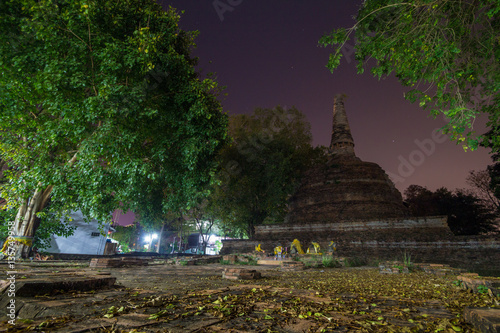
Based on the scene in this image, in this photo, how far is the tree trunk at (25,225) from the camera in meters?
8.48

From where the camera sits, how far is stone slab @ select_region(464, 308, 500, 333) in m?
1.68

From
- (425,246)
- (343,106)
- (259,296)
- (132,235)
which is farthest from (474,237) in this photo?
(132,235)

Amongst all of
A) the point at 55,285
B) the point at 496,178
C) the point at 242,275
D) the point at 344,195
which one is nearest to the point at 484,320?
the point at 55,285

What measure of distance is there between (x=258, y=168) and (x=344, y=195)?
8930 mm

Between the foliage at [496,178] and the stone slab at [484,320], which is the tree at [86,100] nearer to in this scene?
the stone slab at [484,320]

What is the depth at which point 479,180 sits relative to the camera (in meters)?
27.4

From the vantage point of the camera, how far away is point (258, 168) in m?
24.4

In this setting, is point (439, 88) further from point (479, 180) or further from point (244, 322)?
point (479, 180)

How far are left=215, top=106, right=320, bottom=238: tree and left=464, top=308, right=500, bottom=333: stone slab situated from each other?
67.3 ft

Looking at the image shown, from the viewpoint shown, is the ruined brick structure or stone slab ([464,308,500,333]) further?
the ruined brick structure

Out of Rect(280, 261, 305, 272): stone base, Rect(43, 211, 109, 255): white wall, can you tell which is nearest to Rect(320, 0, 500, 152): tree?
Rect(280, 261, 305, 272): stone base

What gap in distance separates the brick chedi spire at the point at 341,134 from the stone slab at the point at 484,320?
95.3 ft

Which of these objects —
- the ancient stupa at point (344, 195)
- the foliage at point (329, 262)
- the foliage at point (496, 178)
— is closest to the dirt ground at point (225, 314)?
the foliage at point (329, 262)

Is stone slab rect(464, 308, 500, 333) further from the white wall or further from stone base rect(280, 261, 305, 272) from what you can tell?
the white wall
